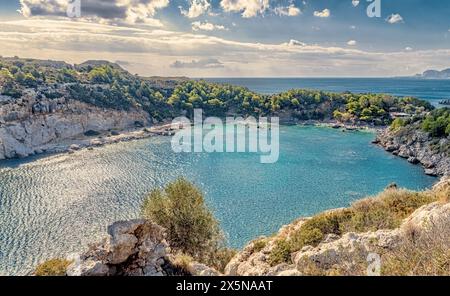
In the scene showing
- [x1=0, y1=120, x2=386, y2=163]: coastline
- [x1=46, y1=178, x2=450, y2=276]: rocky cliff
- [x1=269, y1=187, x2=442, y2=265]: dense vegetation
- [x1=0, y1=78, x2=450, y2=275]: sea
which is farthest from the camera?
[x1=0, y1=120, x2=386, y2=163]: coastline

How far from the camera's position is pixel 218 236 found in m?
22.6

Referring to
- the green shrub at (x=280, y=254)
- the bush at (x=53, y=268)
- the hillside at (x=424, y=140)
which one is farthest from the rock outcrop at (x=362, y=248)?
the hillside at (x=424, y=140)

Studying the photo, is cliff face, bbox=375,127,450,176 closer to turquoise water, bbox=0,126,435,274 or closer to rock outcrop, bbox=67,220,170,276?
turquoise water, bbox=0,126,435,274

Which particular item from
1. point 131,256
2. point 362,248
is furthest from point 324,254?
point 131,256

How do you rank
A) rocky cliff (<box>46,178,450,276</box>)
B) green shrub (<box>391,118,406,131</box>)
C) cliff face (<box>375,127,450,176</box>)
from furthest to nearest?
green shrub (<box>391,118,406,131</box>), cliff face (<box>375,127,450,176</box>), rocky cliff (<box>46,178,450,276</box>)

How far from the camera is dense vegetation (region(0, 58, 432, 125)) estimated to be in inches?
3403

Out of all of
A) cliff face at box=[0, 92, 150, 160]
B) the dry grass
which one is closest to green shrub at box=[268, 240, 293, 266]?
the dry grass

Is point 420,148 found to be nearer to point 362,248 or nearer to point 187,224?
point 187,224

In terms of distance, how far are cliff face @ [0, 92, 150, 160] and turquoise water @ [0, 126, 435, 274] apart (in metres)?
6.42

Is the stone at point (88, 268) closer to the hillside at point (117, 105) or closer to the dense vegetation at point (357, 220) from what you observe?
the dense vegetation at point (357, 220)

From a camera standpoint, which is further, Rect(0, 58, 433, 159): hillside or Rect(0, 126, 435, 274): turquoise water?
Rect(0, 58, 433, 159): hillside

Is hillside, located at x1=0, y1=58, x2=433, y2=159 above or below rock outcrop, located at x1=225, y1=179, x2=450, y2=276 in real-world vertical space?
above

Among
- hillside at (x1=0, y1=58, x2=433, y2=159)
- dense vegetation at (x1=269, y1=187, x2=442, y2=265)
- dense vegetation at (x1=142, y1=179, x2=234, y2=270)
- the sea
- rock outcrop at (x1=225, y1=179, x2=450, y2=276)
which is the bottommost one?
the sea
